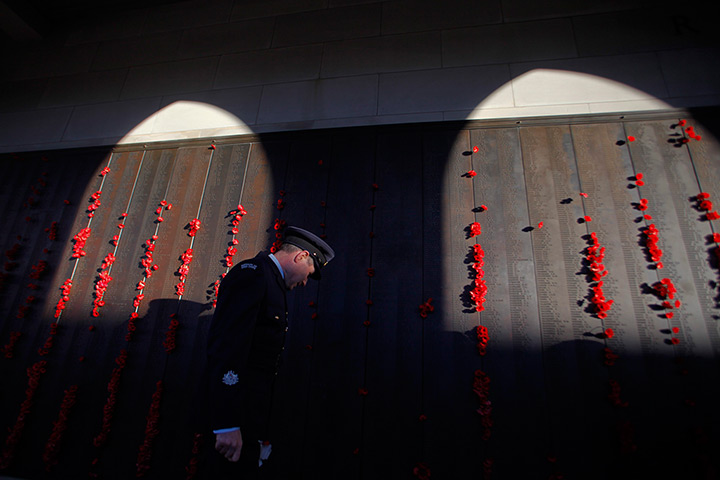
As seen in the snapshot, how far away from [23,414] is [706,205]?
624 centimetres

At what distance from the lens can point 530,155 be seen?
327 cm

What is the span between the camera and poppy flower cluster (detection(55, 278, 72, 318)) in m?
3.59

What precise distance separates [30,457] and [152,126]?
3659 mm

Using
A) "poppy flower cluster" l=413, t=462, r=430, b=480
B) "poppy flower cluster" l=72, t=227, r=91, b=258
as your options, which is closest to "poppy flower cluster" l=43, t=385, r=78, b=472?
"poppy flower cluster" l=72, t=227, r=91, b=258

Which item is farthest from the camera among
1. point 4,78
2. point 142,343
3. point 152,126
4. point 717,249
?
point 4,78

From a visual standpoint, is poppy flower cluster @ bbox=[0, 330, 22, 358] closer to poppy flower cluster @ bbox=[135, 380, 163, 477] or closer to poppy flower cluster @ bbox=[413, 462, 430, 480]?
poppy flower cluster @ bbox=[135, 380, 163, 477]

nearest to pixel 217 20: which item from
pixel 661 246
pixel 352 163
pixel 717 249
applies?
pixel 352 163

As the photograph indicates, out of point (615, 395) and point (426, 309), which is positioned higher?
point (426, 309)

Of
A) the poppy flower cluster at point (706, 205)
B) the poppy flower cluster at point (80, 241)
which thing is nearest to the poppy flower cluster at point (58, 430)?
the poppy flower cluster at point (80, 241)

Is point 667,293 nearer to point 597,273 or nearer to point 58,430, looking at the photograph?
point 597,273

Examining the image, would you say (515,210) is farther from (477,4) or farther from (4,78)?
(4,78)

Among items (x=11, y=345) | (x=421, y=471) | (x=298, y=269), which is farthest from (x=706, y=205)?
(x=11, y=345)

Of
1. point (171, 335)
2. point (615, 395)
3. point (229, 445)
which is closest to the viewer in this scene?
point (229, 445)

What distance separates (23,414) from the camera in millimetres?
3234
